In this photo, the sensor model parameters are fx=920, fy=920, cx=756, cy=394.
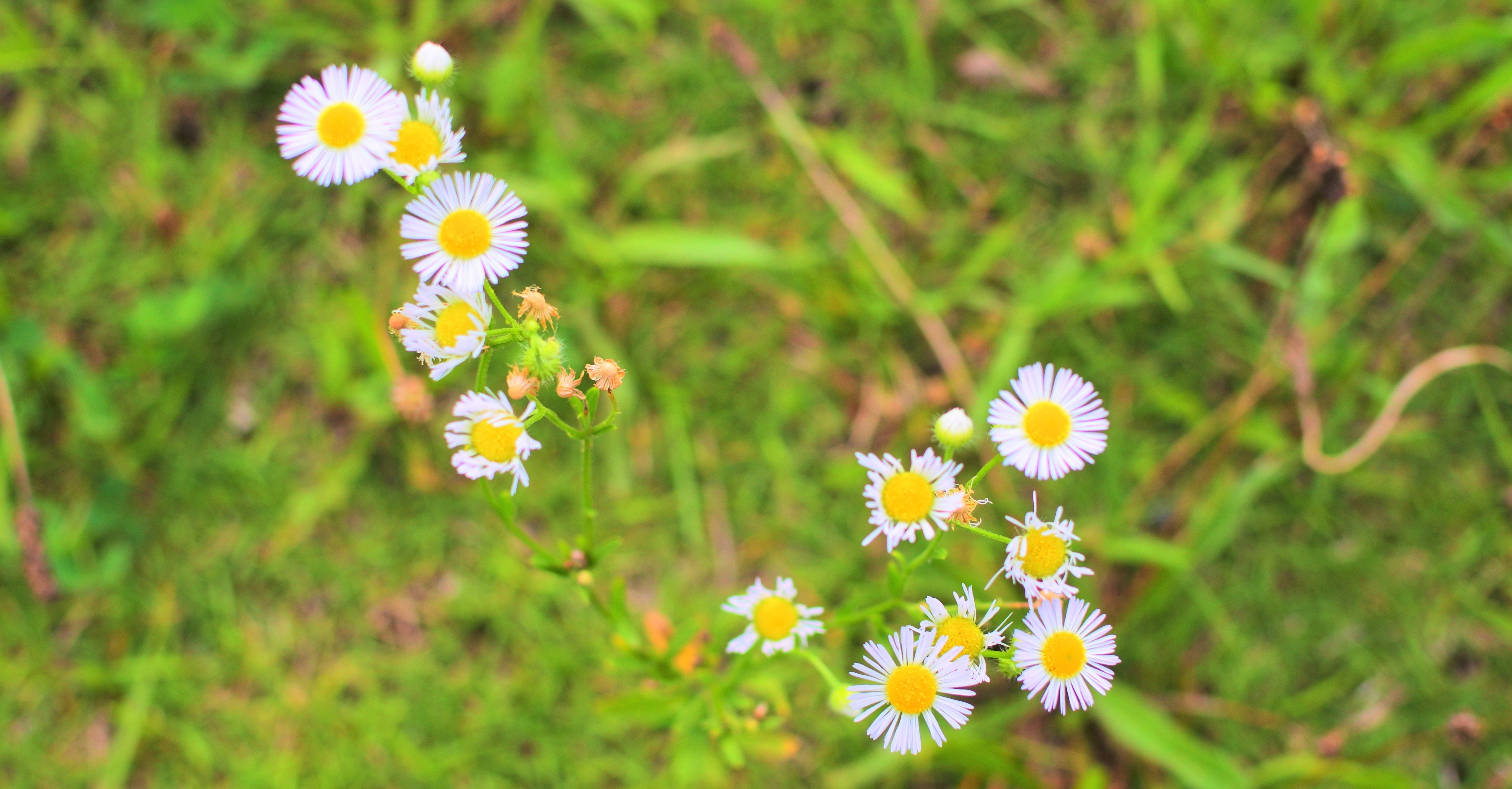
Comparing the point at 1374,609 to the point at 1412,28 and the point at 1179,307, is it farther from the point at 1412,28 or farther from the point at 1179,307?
the point at 1412,28

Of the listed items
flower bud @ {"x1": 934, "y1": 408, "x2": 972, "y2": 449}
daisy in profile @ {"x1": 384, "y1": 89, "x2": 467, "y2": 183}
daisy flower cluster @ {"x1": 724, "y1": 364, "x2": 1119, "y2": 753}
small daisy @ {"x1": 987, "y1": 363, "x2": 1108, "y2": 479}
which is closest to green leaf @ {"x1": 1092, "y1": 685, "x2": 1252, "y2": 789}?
daisy flower cluster @ {"x1": 724, "y1": 364, "x2": 1119, "y2": 753}

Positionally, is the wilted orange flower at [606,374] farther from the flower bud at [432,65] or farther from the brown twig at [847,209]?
the brown twig at [847,209]

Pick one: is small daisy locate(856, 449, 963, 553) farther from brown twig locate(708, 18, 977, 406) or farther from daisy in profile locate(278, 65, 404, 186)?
brown twig locate(708, 18, 977, 406)

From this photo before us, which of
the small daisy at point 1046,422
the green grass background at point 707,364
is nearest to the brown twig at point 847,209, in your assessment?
the green grass background at point 707,364

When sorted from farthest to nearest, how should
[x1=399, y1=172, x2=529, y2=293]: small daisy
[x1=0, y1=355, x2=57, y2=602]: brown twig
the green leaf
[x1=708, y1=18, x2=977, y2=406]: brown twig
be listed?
[x1=708, y1=18, x2=977, y2=406]: brown twig → [x1=0, y1=355, x2=57, y2=602]: brown twig → the green leaf → [x1=399, y1=172, x2=529, y2=293]: small daisy

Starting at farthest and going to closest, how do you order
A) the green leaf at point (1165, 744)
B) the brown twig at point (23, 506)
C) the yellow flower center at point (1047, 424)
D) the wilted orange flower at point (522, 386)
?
the brown twig at point (23, 506), the green leaf at point (1165, 744), the yellow flower center at point (1047, 424), the wilted orange flower at point (522, 386)

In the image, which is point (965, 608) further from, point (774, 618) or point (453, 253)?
point (453, 253)
